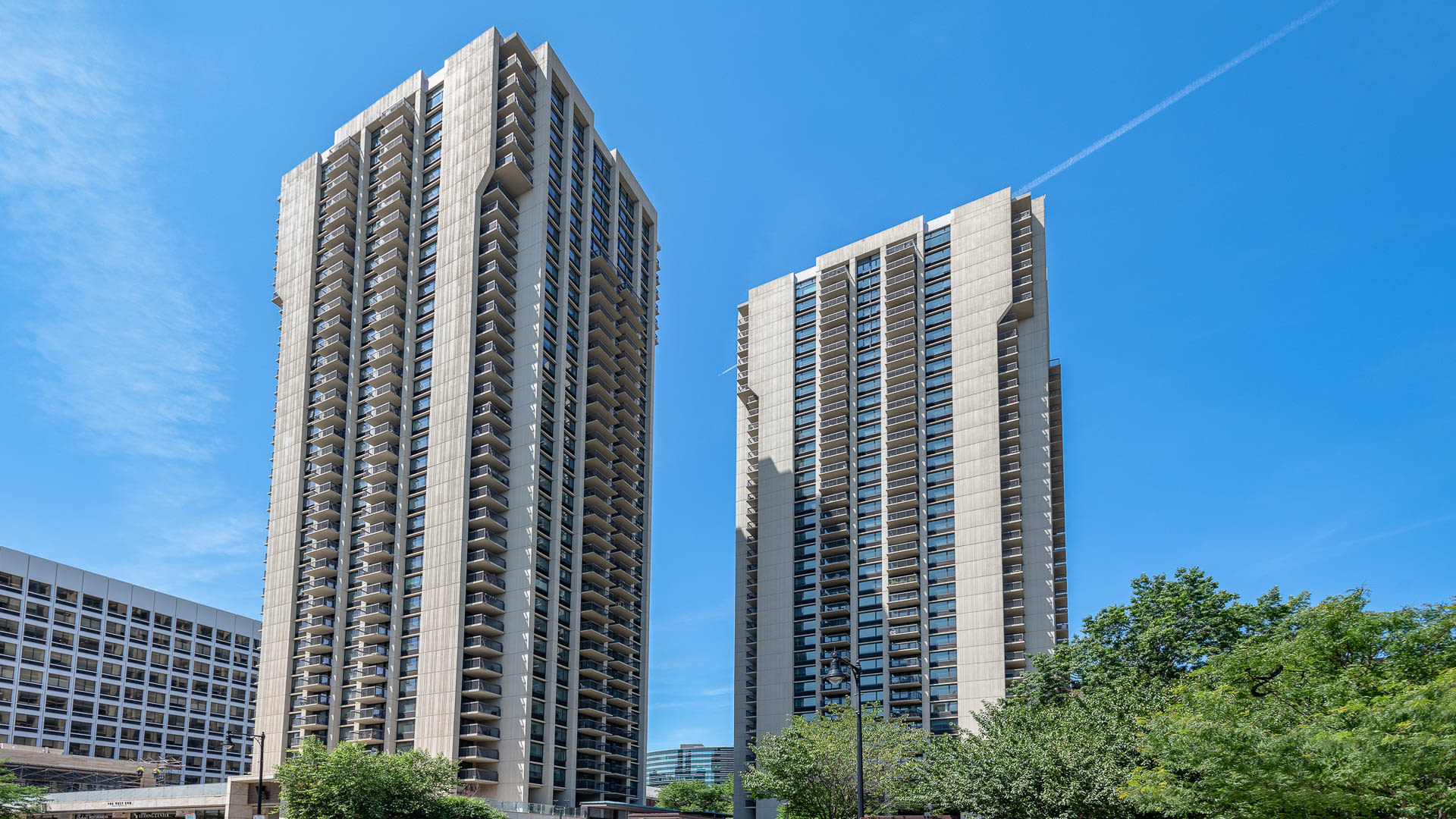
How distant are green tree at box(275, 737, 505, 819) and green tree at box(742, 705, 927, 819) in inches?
788

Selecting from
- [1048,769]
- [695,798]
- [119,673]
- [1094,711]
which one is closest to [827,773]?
[1094,711]

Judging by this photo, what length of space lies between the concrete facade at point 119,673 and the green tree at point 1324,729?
4043 inches

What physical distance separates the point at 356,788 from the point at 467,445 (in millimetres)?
34533

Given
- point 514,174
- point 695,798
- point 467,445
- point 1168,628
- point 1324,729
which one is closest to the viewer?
point 1324,729

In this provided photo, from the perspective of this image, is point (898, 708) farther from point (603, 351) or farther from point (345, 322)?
point (345, 322)

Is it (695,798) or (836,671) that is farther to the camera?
(695,798)

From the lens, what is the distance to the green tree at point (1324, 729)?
91.7ft

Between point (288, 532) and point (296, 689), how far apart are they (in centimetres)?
1521

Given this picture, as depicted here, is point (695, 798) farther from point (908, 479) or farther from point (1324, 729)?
point (1324, 729)

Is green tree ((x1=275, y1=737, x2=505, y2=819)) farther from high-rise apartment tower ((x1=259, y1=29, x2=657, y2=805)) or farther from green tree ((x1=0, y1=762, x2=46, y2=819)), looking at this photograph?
high-rise apartment tower ((x1=259, y1=29, x2=657, y2=805))

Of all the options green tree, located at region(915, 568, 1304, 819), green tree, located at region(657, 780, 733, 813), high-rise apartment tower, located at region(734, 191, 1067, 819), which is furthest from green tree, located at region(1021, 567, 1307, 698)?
green tree, located at region(657, 780, 733, 813)

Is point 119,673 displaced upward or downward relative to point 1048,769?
upward

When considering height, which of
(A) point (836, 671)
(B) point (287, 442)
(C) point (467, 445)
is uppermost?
(B) point (287, 442)

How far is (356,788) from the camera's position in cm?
5800
